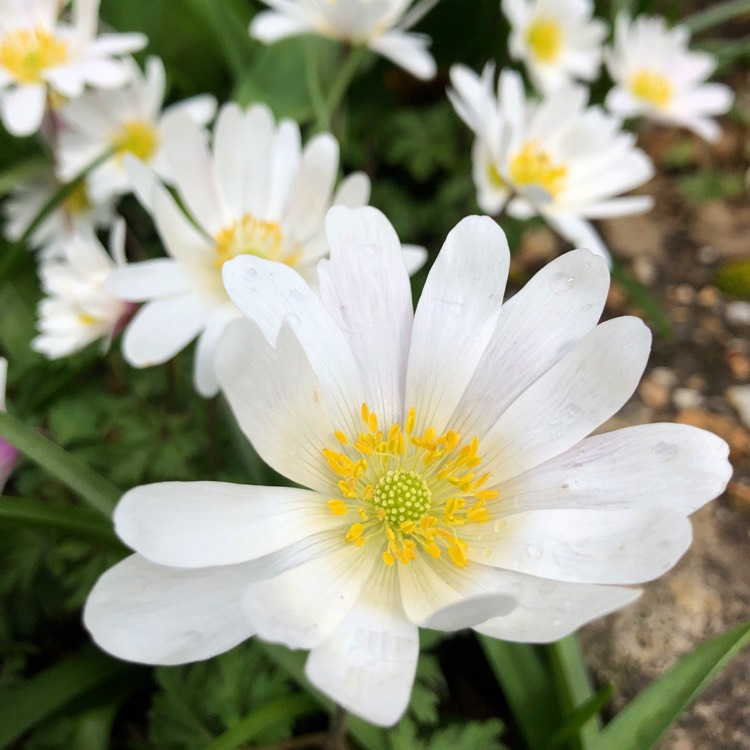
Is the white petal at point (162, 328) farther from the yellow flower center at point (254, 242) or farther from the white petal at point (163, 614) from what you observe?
the white petal at point (163, 614)

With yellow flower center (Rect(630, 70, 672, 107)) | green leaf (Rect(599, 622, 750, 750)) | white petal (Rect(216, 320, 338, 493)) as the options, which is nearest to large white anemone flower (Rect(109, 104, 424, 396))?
white petal (Rect(216, 320, 338, 493))

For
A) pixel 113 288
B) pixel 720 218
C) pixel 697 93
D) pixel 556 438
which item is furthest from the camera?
pixel 720 218

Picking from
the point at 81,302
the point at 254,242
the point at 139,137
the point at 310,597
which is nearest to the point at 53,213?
the point at 139,137

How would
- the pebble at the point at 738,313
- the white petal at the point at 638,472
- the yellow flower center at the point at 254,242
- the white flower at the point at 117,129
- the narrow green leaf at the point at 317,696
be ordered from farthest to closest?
the pebble at the point at 738,313 < the white flower at the point at 117,129 < the yellow flower center at the point at 254,242 < the narrow green leaf at the point at 317,696 < the white petal at the point at 638,472

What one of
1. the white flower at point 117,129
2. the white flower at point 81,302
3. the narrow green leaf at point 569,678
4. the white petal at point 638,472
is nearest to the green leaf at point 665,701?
the narrow green leaf at point 569,678

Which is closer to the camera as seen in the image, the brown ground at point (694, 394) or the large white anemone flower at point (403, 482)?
the large white anemone flower at point (403, 482)

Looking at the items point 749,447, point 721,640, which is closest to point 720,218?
point 749,447

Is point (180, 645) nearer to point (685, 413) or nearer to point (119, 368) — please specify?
point (119, 368)
